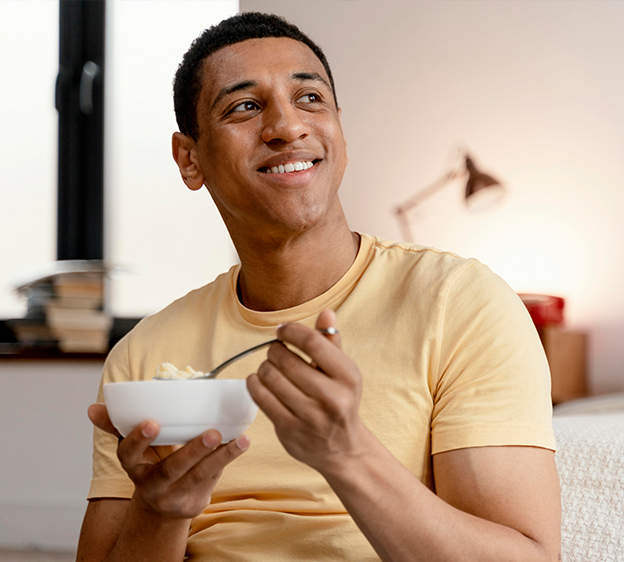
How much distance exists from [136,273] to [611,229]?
7.13 feet

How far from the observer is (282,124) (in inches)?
46.4

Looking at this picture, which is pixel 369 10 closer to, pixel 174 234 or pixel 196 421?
pixel 174 234

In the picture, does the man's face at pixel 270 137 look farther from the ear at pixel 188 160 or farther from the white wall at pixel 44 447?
the white wall at pixel 44 447

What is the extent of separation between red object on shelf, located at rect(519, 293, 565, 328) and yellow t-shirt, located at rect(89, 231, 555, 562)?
1.92 metres

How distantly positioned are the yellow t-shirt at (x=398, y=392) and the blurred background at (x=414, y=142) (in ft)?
7.37

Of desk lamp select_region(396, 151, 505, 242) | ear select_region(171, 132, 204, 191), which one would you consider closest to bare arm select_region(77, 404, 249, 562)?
ear select_region(171, 132, 204, 191)

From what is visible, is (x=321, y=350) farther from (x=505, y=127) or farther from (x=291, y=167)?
(x=505, y=127)

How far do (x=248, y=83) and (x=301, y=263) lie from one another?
1.10 feet

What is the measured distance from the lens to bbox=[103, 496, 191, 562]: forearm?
3.14 feet

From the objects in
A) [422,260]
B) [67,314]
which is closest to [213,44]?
[422,260]

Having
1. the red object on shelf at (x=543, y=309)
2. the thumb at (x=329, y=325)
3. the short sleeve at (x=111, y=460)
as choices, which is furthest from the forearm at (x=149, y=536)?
the red object on shelf at (x=543, y=309)

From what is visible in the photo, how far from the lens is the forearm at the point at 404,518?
27.5 inches

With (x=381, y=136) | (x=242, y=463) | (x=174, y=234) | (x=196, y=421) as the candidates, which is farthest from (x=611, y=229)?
(x=196, y=421)

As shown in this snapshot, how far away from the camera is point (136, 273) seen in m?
3.29
